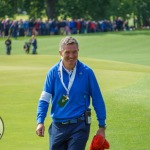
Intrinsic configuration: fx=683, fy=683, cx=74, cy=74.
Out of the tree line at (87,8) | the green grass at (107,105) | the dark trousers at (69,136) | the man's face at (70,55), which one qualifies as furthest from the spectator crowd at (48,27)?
the man's face at (70,55)

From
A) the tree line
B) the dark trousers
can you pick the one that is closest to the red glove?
the dark trousers

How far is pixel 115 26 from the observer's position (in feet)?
239

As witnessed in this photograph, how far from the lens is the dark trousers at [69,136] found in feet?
27.4

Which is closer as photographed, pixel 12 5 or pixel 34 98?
pixel 34 98

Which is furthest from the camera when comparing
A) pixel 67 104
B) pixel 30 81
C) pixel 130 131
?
pixel 30 81

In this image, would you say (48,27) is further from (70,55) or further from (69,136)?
(70,55)

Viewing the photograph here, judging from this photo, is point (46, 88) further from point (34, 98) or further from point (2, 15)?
point (2, 15)

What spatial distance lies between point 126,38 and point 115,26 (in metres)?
13.8

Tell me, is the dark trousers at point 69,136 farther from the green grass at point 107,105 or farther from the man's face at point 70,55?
the green grass at point 107,105

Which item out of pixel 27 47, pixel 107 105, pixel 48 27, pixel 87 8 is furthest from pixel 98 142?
pixel 87 8

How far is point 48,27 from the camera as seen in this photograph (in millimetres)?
66062

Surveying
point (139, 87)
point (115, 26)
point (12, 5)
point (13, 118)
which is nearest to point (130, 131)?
point (13, 118)

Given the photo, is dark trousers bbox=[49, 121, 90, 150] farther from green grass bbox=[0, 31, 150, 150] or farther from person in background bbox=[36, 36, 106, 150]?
green grass bbox=[0, 31, 150, 150]

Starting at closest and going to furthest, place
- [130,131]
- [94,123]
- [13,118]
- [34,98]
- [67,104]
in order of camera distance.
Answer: [67,104]
[130,131]
[94,123]
[13,118]
[34,98]
